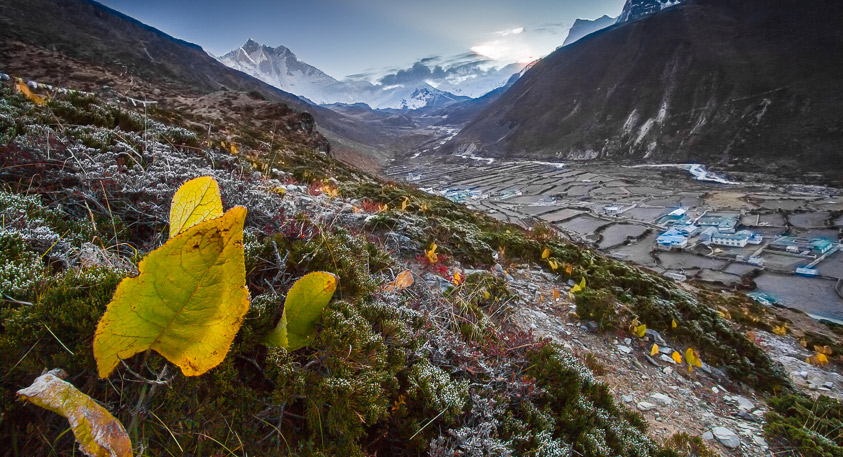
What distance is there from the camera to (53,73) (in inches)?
860

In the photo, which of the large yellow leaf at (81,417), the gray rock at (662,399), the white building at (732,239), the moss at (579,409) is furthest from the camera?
the white building at (732,239)

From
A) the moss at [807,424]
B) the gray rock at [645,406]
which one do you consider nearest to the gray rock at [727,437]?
the moss at [807,424]

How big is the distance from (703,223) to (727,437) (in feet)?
114

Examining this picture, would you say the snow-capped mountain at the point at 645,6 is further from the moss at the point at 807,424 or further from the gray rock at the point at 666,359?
the gray rock at the point at 666,359

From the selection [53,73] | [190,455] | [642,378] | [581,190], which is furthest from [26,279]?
[581,190]

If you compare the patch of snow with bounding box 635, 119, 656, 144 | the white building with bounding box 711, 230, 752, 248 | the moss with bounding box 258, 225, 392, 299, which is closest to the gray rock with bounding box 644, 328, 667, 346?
the moss with bounding box 258, 225, 392, 299

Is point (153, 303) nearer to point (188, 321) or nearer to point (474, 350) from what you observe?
point (188, 321)

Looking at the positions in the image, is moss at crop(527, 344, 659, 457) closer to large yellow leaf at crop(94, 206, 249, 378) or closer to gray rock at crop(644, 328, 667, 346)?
large yellow leaf at crop(94, 206, 249, 378)

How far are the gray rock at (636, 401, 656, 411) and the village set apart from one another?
19.0m

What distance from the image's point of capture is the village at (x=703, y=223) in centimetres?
2050

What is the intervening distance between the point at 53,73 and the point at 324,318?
3339 cm

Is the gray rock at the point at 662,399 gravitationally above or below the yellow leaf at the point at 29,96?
below

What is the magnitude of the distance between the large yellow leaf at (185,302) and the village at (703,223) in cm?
2373

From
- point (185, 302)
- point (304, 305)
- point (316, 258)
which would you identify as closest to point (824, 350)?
point (316, 258)
